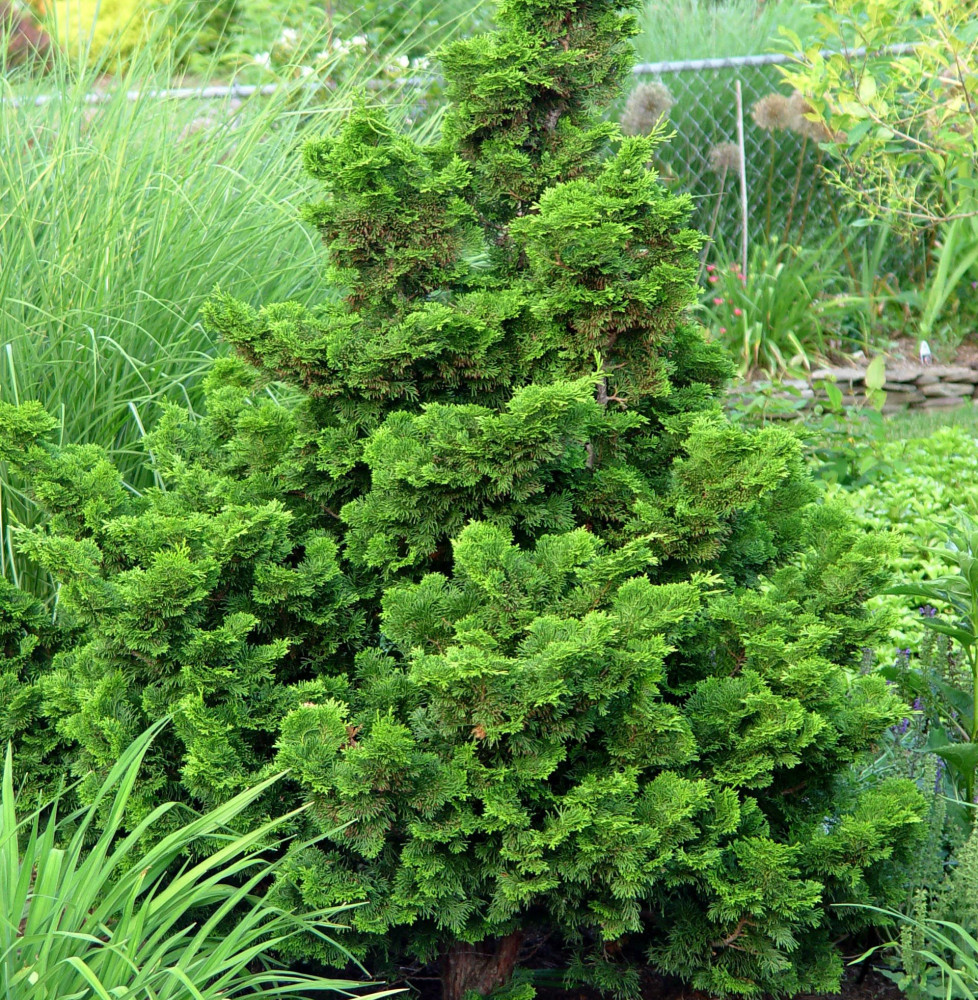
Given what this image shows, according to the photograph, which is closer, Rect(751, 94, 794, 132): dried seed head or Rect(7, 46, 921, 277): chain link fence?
Rect(751, 94, 794, 132): dried seed head

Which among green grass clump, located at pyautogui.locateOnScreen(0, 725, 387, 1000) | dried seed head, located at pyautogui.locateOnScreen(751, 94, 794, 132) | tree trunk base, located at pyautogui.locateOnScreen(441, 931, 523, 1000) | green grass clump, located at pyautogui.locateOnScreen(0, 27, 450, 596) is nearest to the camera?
green grass clump, located at pyautogui.locateOnScreen(0, 725, 387, 1000)

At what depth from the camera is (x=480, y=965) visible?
2.13 m

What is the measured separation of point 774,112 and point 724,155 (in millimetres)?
419

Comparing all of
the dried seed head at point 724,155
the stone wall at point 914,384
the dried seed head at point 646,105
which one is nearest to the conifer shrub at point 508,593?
the stone wall at point 914,384

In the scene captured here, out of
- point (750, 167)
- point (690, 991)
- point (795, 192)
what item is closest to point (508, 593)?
point (690, 991)

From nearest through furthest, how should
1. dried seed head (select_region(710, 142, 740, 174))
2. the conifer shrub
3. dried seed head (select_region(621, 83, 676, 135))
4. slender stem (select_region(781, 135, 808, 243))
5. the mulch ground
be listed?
the conifer shrub < the mulch ground < dried seed head (select_region(621, 83, 676, 135)) < dried seed head (select_region(710, 142, 740, 174)) < slender stem (select_region(781, 135, 808, 243))

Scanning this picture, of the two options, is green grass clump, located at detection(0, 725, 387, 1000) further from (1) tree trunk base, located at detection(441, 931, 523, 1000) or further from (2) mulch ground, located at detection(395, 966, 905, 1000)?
(2) mulch ground, located at detection(395, 966, 905, 1000)

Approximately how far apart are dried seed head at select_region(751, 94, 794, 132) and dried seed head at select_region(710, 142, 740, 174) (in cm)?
28

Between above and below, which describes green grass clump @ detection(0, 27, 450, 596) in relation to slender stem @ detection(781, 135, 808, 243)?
above

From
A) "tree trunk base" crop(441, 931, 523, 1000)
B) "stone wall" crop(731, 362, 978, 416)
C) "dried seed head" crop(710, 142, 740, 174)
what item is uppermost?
"dried seed head" crop(710, 142, 740, 174)

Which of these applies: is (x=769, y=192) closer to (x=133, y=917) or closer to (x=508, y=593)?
(x=508, y=593)

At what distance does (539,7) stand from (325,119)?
251 centimetres

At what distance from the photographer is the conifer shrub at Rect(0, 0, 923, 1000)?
72.9 inches

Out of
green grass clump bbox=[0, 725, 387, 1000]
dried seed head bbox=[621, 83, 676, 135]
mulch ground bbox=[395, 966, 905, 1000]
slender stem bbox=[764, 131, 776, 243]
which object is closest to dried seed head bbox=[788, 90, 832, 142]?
slender stem bbox=[764, 131, 776, 243]
